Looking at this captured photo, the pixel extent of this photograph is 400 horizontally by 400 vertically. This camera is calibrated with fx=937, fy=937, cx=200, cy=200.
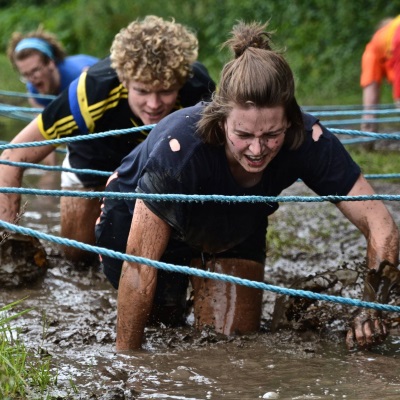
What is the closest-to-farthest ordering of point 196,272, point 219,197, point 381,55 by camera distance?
point 196,272
point 219,197
point 381,55

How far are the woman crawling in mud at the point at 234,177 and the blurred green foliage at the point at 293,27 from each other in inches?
271

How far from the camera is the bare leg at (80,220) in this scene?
5.94 meters

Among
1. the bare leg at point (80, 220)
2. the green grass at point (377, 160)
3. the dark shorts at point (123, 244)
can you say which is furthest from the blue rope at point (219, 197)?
the green grass at point (377, 160)

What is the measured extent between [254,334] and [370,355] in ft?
2.08

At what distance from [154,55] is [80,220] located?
1530mm

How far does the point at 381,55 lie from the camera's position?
8.91 m

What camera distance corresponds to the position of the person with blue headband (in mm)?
7809

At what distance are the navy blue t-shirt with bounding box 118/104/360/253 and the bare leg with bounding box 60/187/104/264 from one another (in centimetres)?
164

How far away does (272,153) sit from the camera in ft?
12.4

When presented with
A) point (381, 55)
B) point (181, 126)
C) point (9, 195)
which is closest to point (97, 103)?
point (9, 195)

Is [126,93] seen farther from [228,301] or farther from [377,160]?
[377,160]

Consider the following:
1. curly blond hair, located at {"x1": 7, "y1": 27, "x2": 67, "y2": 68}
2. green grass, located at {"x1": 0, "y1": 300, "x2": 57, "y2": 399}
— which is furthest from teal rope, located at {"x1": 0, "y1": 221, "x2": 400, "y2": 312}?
curly blond hair, located at {"x1": 7, "y1": 27, "x2": 67, "y2": 68}

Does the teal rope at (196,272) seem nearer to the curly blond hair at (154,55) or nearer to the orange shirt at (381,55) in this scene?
the curly blond hair at (154,55)

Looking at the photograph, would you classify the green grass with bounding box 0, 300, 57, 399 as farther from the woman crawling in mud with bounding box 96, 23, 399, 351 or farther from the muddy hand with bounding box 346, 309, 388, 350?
the muddy hand with bounding box 346, 309, 388, 350
